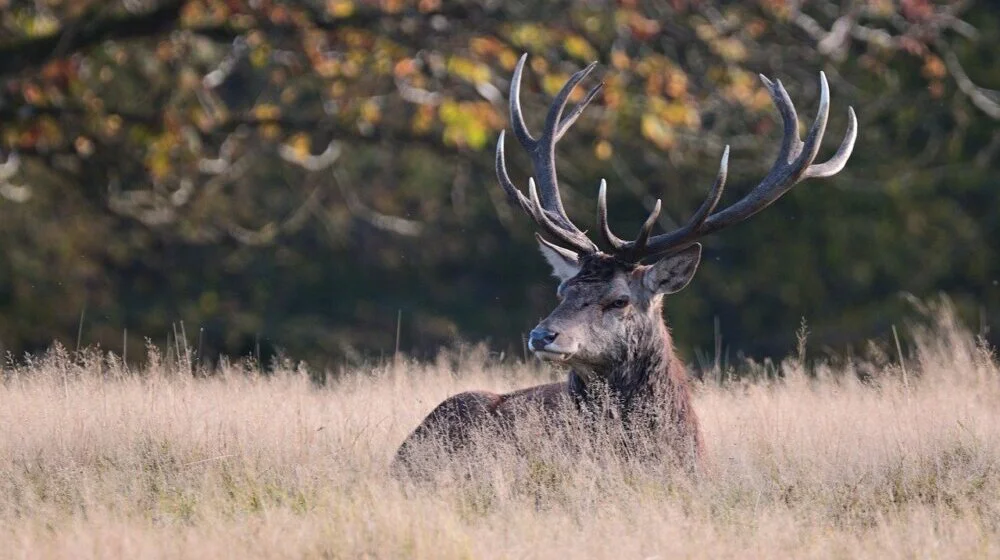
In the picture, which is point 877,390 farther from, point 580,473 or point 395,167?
point 395,167

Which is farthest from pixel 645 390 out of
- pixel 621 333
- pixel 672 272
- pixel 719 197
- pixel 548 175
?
pixel 548 175

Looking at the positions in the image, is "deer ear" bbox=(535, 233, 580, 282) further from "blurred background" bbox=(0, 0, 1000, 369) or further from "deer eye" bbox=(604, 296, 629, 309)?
"blurred background" bbox=(0, 0, 1000, 369)

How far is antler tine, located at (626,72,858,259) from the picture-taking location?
24.1 feet

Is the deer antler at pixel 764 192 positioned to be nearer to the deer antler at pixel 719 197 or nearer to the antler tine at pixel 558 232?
the deer antler at pixel 719 197

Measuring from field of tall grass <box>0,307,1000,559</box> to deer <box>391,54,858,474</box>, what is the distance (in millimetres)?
249

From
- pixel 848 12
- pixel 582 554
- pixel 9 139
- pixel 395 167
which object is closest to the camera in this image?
pixel 582 554

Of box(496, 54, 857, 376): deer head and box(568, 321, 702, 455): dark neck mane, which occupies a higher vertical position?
box(496, 54, 857, 376): deer head

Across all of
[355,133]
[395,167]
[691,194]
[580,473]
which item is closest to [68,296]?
[395,167]

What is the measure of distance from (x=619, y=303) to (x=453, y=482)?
1152mm

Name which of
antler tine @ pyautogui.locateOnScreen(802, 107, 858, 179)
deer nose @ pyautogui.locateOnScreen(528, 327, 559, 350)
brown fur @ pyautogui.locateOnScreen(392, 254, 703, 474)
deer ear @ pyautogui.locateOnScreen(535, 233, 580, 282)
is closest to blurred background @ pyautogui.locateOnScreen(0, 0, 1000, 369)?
deer ear @ pyautogui.locateOnScreen(535, 233, 580, 282)

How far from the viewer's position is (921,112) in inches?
773

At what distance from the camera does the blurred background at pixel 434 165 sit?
37.2 feet

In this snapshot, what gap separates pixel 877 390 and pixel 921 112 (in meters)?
11.5

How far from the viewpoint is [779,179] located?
7.50m
